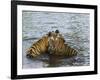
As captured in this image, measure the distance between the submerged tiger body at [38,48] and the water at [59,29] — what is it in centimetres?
3

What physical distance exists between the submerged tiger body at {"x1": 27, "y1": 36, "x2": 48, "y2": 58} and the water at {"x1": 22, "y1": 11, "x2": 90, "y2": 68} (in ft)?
0.11

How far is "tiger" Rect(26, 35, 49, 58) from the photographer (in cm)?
196

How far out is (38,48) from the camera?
199 cm

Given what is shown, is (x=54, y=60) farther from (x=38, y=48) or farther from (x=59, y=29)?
(x=59, y=29)

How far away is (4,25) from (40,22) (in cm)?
32

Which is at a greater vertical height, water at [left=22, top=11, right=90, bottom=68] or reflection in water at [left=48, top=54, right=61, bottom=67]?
water at [left=22, top=11, right=90, bottom=68]

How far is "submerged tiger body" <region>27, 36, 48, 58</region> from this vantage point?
1961mm

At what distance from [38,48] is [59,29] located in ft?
0.88

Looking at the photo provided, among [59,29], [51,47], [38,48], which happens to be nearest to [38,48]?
[38,48]

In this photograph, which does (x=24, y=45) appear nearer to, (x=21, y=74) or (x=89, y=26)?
(x=21, y=74)

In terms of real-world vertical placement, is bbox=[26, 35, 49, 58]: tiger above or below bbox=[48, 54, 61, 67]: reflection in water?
above

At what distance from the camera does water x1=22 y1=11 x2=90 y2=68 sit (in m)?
1.95

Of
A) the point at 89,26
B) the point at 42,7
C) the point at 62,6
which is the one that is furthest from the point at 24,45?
the point at 89,26

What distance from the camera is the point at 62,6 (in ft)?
6.71
